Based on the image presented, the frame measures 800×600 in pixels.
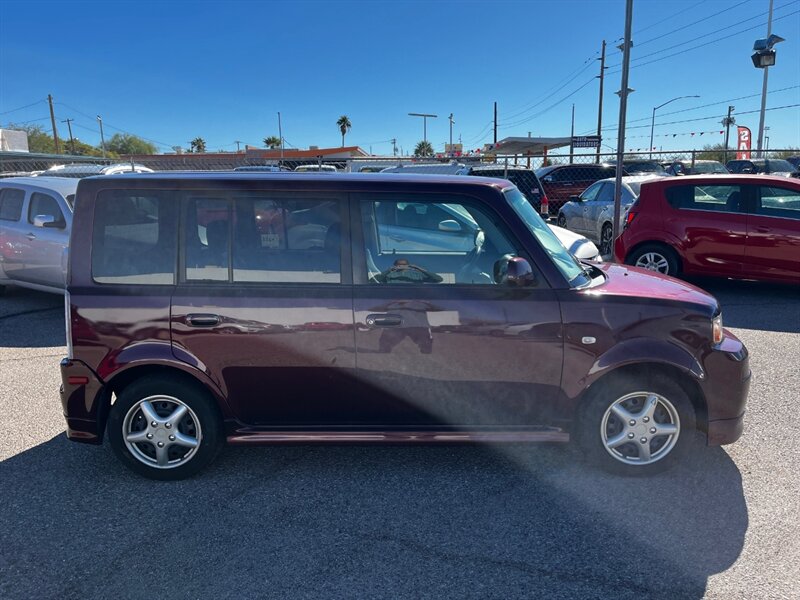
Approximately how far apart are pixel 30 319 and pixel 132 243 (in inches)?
218


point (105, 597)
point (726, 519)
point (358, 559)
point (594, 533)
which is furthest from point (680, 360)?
point (105, 597)

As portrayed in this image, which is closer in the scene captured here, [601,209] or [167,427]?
[167,427]

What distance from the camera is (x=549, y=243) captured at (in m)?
3.84

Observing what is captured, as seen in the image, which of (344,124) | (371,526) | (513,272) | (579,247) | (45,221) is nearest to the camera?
(371,526)

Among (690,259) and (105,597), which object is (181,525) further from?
(690,259)

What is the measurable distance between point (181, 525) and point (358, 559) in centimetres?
103

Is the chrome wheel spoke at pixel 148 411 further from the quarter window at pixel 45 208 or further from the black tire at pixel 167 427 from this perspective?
the quarter window at pixel 45 208

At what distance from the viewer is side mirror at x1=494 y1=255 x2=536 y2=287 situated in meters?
3.43

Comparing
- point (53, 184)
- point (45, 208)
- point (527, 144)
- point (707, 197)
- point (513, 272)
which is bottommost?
point (513, 272)

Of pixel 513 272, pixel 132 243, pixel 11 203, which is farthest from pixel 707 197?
pixel 11 203

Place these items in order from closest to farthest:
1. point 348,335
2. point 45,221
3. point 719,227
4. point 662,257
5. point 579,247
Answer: point 348,335
point 579,247
point 45,221
point 719,227
point 662,257

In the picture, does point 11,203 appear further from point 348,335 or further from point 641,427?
point 641,427

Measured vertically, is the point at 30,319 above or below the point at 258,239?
below

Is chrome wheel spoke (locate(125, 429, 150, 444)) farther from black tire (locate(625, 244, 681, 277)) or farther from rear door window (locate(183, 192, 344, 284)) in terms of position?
black tire (locate(625, 244, 681, 277))
